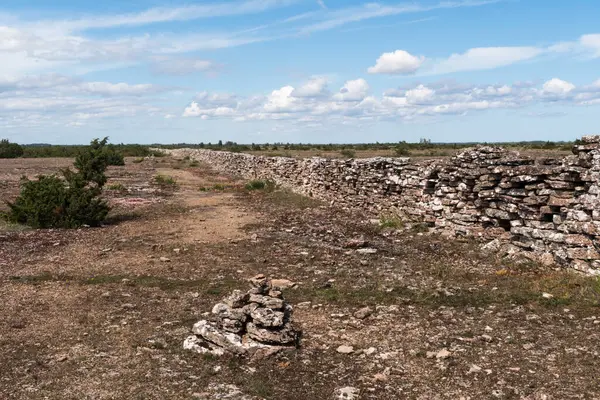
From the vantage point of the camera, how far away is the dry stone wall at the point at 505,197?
8234 millimetres

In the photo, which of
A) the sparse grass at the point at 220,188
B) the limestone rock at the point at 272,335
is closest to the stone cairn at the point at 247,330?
the limestone rock at the point at 272,335

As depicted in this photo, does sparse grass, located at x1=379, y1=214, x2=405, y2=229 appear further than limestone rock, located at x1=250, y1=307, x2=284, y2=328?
Yes

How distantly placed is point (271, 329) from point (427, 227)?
720cm

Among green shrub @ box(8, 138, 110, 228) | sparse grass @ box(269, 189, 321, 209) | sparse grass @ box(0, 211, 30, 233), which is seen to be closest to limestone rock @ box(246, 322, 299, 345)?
green shrub @ box(8, 138, 110, 228)

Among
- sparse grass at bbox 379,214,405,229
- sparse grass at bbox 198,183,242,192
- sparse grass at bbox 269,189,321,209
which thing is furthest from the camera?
sparse grass at bbox 198,183,242,192

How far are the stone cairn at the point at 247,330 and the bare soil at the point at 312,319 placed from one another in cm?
17

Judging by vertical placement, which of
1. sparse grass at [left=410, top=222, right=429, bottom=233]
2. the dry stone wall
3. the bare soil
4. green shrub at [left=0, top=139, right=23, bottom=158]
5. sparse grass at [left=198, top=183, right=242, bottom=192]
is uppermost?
green shrub at [left=0, top=139, right=23, bottom=158]

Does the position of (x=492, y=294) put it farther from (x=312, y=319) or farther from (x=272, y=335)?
(x=272, y=335)

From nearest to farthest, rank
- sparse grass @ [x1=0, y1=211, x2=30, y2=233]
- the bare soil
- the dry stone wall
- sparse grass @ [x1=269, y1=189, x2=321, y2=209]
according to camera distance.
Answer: the bare soil
the dry stone wall
sparse grass @ [x1=0, y1=211, x2=30, y2=233]
sparse grass @ [x1=269, y1=189, x2=321, y2=209]

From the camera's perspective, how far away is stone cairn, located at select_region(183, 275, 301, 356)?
234 inches

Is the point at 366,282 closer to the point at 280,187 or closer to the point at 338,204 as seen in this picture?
the point at 338,204

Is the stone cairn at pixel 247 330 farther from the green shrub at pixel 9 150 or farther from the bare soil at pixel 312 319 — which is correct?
the green shrub at pixel 9 150

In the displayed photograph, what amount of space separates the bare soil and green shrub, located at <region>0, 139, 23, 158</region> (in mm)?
61872

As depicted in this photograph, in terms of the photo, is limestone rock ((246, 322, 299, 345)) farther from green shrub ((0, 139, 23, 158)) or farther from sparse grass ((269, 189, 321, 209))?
green shrub ((0, 139, 23, 158))
